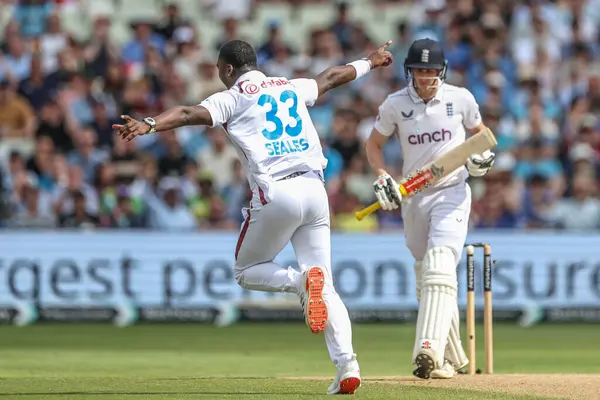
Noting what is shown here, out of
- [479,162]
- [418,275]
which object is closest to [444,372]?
[418,275]

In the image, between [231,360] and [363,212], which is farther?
[231,360]

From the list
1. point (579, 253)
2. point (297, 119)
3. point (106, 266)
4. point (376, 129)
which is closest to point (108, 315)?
point (106, 266)

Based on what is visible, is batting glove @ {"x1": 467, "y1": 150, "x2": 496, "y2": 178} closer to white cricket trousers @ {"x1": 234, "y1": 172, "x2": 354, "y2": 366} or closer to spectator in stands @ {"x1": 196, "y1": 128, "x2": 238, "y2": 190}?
white cricket trousers @ {"x1": 234, "y1": 172, "x2": 354, "y2": 366}

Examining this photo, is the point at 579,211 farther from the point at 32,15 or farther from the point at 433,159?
the point at 32,15

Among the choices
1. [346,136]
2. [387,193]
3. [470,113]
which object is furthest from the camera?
[346,136]

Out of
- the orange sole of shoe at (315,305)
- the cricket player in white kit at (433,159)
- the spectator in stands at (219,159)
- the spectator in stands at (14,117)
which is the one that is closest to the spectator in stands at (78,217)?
the spectator in stands at (219,159)

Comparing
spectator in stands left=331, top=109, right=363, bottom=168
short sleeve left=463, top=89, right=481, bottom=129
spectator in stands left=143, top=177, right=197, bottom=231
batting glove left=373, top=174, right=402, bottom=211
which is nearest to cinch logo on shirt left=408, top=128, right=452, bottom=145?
short sleeve left=463, top=89, right=481, bottom=129

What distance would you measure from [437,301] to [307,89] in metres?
1.70

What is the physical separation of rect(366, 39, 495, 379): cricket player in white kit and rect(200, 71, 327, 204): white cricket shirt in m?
1.07

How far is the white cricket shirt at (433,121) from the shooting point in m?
8.36

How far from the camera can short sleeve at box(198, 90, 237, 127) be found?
6.91 meters

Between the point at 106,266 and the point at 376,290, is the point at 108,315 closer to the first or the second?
the point at 106,266

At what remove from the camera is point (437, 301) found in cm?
800

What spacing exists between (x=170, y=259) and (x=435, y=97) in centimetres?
649
